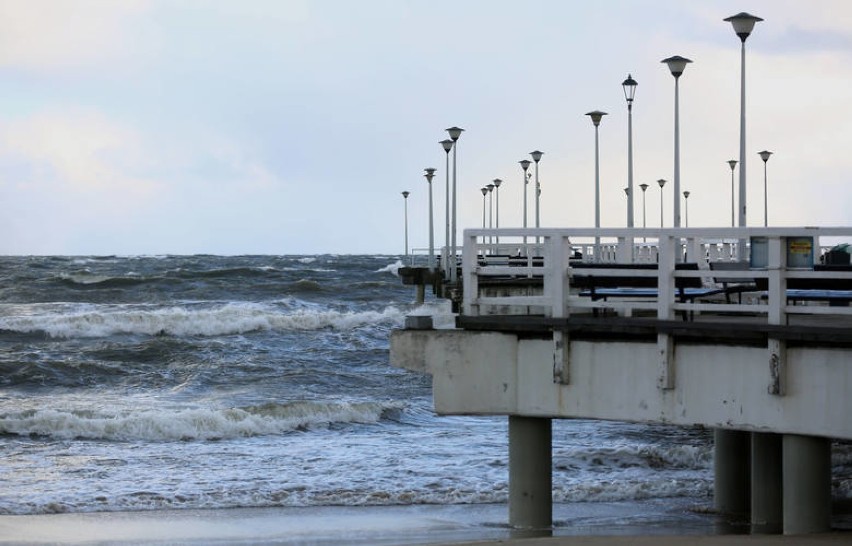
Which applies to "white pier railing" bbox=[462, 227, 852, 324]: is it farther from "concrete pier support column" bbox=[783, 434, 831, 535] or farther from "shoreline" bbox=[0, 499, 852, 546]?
"shoreline" bbox=[0, 499, 852, 546]

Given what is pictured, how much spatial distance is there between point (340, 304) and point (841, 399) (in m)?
61.2

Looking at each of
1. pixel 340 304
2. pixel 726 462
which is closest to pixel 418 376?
pixel 726 462

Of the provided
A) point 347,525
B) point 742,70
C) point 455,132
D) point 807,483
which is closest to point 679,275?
point 807,483

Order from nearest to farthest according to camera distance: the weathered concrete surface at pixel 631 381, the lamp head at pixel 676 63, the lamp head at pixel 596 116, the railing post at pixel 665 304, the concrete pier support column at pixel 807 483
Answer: the weathered concrete surface at pixel 631 381 → the concrete pier support column at pixel 807 483 → the railing post at pixel 665 304 → the lamp head at pixel 676 63 → the lamp head at pixel 596 116

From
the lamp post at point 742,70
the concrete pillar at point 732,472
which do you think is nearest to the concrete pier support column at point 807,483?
the concrete pillar at point 732,472

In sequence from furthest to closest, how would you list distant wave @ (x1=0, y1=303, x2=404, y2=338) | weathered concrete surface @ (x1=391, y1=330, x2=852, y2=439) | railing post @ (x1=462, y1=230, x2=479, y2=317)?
1. distant wave @ (x1=0, y1=303, x2=404, y2=338)
2. railing post @ (x1=462, y1=230, x2=479, y2=317)
3. weathered concrete surface @ (x1=391, y1=330, x2=852, y2=439)

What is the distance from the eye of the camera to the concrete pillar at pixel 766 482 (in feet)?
43.0

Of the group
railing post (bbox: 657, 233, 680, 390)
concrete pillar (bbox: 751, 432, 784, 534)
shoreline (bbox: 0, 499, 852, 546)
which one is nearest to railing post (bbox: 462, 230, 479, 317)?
railing post (bbox: 657, 233, 680, 390)

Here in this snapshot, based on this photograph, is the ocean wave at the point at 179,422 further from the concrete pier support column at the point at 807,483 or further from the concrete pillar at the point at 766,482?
the concrete pier support column at the point at 807,483

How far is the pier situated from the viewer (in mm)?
10531

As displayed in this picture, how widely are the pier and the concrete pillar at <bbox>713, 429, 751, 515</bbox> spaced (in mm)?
1870

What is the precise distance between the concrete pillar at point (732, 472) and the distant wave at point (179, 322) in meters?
40.5

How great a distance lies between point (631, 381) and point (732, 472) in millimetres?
→ 5158

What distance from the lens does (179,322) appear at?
56.3 m
